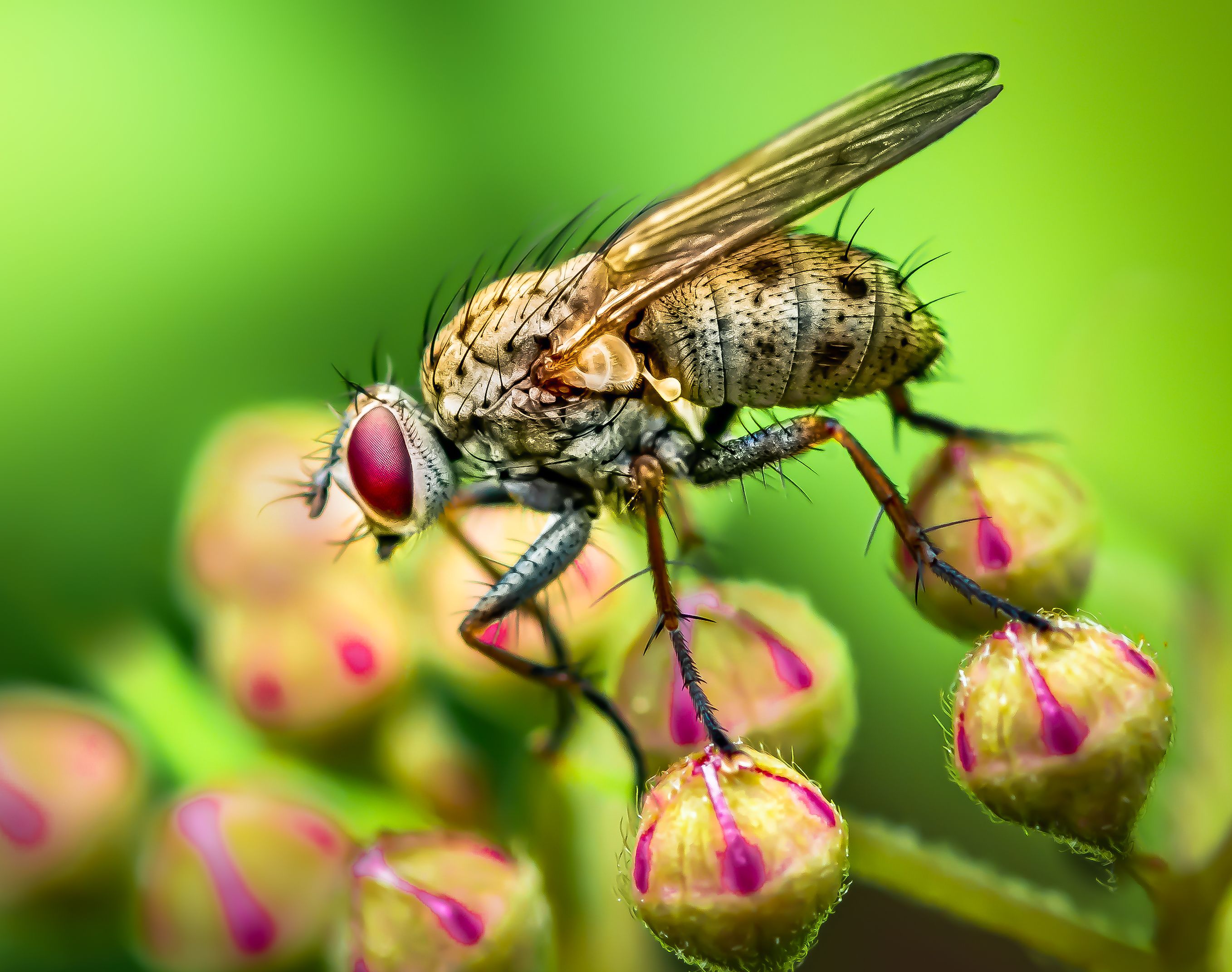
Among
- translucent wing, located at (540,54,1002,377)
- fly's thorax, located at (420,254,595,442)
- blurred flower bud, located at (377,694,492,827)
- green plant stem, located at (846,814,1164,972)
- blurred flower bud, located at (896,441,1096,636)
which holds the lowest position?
green plant stem, located at (846,814,1164,972)

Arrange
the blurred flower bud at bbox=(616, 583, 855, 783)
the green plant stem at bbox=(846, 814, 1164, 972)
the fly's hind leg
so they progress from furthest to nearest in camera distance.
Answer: the fly's hind leg < the blurred flower bud at bbox=(616, 583, 855, 783) < the green plant stem at bbox=(846, 814, 1164, 972)

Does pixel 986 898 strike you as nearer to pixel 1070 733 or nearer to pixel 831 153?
pixel 1070 733

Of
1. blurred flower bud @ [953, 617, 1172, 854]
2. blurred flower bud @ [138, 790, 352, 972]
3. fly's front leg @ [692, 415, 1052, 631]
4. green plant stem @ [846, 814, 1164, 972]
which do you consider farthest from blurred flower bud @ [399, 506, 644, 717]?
blurred flower bud @ [953, 617, 1172, 854]

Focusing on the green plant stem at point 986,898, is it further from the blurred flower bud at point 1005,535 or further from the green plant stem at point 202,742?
the green plant stem at point 202,742

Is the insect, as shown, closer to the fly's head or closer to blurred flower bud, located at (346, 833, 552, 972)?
the fly's head

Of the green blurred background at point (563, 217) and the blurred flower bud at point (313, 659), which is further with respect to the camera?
the green blurred background at point (563, 217)

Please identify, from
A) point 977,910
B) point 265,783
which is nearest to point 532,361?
point 265,783

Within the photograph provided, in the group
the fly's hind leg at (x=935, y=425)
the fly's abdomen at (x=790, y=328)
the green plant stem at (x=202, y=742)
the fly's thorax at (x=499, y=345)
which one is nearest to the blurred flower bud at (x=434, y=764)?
the green plant stem at (x=202, y=742)
